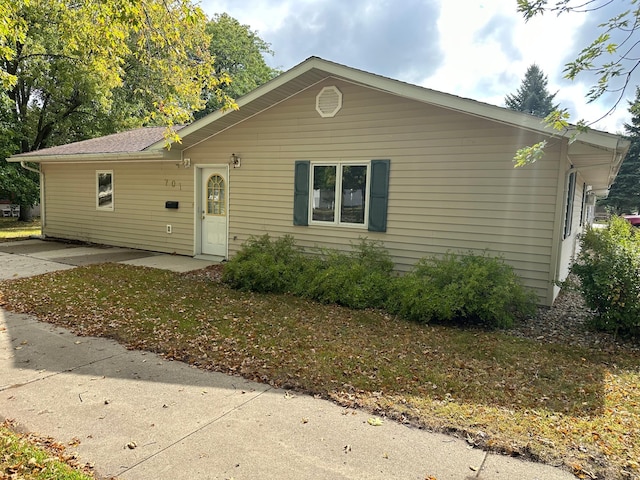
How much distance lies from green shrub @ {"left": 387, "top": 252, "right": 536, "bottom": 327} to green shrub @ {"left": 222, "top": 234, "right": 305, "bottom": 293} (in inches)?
75.6

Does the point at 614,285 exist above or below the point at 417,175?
below

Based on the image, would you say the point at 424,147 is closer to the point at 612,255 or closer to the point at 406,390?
the point at 612,255

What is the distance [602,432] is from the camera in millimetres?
2941

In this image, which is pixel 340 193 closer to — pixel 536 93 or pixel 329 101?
pixel 329 101

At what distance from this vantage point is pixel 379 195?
7309 millimetres

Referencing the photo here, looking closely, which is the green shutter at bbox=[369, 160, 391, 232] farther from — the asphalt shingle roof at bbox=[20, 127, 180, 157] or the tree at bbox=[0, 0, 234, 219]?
the asphalt shingle roof at bbox=[20, 127, 180, 157]

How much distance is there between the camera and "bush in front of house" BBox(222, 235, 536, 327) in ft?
18.0

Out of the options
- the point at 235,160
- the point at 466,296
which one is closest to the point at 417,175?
the point at 466,296

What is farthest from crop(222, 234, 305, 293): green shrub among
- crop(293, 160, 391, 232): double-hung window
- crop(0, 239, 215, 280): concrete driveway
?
crop(0, 239, 215, 280): concrete driveway

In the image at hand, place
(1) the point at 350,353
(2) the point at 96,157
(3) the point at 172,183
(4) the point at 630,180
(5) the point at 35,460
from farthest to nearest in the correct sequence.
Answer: (4) the point at 630,180, (2) the point at 96,157, (3) the point at 172,183, (1) the point at 350,353, (5) the point at 35,460

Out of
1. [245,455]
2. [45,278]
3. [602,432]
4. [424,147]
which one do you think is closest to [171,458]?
[245,455]

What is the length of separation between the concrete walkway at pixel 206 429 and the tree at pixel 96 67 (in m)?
3.47

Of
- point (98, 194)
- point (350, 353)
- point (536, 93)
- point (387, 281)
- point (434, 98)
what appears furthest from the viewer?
point (536, 93)

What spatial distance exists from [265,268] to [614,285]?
502cm
